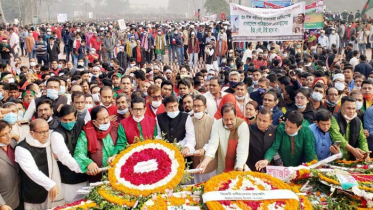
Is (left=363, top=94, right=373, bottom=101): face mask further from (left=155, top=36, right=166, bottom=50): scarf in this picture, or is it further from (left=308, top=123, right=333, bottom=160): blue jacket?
(left=155, top=36, right=166, bottom=50): scarf

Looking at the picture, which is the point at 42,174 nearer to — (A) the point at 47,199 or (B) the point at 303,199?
(A) the point at 47,199

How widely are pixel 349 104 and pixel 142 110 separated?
298 centimetres

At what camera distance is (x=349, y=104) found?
17.5ft

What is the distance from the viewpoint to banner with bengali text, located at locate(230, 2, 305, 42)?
419 inches

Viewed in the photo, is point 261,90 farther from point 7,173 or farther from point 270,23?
point 7,173

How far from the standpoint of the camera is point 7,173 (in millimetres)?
4277

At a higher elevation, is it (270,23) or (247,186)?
(270,23)

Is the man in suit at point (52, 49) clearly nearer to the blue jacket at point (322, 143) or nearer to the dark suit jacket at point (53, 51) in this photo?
the dark suit jacket at point (53, 51)

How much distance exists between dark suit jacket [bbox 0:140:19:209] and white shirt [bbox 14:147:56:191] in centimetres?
15

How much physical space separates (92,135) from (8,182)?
1105 millimetres

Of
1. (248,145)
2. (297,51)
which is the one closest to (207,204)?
(248,145)

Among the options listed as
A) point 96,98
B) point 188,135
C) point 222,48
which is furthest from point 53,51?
point 188,135

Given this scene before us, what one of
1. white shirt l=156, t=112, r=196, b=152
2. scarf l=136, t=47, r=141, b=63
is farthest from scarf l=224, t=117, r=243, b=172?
scarf l=136, t=47, r=141, b=63

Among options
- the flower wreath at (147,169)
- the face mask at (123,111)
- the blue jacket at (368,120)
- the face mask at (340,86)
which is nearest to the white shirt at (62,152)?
the flower wreath at (147,169)
